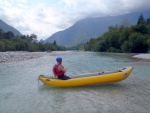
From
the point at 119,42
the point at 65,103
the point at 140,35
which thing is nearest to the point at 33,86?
the point at 65,103

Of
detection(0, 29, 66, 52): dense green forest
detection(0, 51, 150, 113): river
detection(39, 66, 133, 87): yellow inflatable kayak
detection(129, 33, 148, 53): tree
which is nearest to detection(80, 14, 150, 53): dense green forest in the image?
detection(129, 33, 148, 53): tree

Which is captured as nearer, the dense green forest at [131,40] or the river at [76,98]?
the river at [76,98]

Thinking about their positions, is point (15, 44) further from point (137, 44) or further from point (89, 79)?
point (89, 79)

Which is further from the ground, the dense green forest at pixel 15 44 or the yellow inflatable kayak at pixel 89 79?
the dense green forest at pixel 15 44

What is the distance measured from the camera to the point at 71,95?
10.6m

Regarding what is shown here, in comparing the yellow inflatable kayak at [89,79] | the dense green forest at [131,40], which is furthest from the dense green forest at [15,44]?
the yellow inflatable kayak at [89,79]

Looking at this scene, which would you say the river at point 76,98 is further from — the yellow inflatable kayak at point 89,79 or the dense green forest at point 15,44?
the dense green forest at point 15,44

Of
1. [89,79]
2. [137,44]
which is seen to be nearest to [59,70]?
[89,79]

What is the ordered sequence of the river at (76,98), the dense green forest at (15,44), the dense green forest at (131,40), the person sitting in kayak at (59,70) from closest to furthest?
the river at (76,98), the person sitting in kayak at (59,70), the dense green forest at (131,40), the dense green forest at (15,44)

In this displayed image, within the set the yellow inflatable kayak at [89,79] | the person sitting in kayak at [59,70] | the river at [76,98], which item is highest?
the person sitting in kayak at [59,70]

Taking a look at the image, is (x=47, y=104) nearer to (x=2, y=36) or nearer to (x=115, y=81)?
(x=115, y=81)

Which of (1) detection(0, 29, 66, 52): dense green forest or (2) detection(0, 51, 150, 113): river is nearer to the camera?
(2) detection(0, 51, 150, 113): river

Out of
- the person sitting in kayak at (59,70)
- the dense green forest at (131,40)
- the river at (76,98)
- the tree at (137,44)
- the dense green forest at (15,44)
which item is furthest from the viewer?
the dense green forest at (15,44)

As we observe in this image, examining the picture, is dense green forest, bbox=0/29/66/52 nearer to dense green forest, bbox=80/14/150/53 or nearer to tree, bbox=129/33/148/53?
dense green forest, bbox=80/14/150/53
